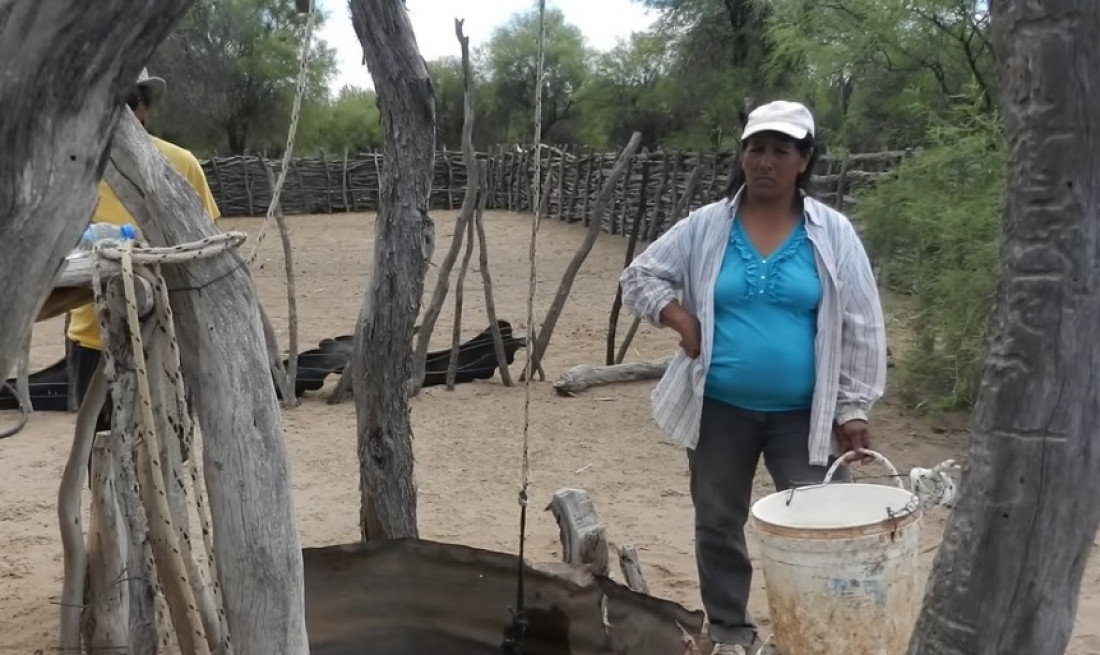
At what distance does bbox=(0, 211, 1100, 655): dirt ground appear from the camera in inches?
167

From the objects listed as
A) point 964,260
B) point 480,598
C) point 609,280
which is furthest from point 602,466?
point 609,280

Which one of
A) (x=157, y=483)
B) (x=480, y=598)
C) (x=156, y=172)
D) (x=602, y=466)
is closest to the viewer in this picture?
(x=157, y=483)

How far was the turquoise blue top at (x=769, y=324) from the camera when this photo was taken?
2.93 metres

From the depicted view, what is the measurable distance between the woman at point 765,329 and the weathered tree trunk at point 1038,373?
1192mm

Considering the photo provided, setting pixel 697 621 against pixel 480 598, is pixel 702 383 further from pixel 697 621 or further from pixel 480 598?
pixel 480 598

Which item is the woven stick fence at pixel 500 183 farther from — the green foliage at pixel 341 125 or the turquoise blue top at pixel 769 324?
the turquoise blue top at pixel 769 324

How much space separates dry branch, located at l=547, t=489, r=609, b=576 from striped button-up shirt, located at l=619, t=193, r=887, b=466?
529 mm

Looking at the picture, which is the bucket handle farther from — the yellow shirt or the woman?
the yellow shirt

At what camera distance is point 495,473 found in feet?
19.2

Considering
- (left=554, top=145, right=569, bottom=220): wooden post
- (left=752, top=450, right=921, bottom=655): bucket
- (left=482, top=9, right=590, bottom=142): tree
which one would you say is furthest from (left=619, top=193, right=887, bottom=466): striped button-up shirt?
(left=482, top=9, right=590, bottom=142): tree

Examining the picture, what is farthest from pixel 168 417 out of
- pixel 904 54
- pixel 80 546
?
pixel 904 54

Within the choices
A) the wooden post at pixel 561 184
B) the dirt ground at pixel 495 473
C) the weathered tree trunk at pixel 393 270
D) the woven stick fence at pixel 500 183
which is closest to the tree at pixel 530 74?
the woven stick fence at pixel 500 183

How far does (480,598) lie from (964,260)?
13.8ft

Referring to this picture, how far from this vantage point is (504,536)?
4801 millimetres
